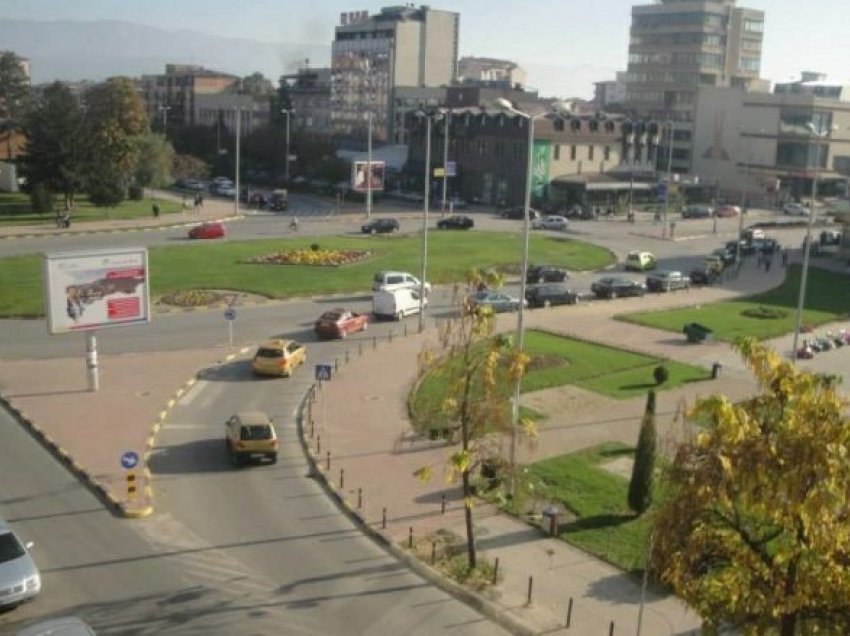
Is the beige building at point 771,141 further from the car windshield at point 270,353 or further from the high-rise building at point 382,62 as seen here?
the car windshield at point 270,353

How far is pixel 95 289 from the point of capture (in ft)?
115

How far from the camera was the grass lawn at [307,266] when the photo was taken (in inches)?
2060

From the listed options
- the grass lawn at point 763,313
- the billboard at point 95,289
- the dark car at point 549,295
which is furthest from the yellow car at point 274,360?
the grass lawn at point 763,313

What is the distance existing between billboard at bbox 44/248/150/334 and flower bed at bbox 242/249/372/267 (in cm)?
2424

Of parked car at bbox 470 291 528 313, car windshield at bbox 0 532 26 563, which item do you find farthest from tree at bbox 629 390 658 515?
parked car at bbox 470 291 528 313

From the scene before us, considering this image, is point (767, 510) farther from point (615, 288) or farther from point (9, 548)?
point (615, 288)

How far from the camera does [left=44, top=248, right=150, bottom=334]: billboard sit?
34.2 metres

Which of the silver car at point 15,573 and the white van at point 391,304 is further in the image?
the white van at point 391,304

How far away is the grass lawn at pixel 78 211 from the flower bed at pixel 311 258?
22930 millimetres

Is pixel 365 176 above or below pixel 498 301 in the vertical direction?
above

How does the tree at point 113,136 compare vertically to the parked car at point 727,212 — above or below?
above

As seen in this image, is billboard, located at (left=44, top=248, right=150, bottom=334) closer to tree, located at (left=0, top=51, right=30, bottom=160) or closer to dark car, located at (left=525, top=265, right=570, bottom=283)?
dark car, located at (left=525, top=265, right=570, bottom=283)

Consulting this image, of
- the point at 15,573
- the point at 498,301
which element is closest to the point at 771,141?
the point at 498,301

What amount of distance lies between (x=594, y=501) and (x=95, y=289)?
1908 cm
